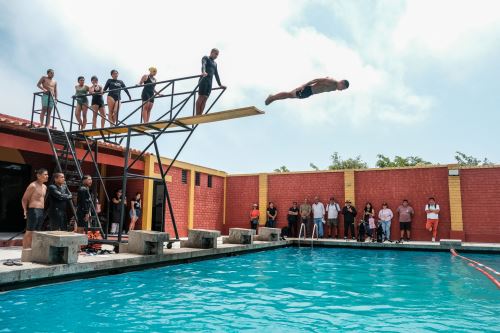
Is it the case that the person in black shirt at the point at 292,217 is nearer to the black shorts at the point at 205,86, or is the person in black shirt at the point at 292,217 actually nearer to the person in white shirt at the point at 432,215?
the person in white shirt at the point at 432,215

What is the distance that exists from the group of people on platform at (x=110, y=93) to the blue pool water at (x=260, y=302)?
3991mm

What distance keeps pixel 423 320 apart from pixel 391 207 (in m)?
11.9

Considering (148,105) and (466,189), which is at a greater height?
(148,105)

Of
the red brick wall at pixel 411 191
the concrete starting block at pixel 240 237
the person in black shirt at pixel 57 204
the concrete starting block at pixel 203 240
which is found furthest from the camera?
the red brick wall at pixel 411 191

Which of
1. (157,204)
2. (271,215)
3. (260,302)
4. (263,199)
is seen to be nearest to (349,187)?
(271,215)

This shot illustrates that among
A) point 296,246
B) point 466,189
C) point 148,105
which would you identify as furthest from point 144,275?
point 466,189

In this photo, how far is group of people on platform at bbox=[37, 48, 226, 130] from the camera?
8.87 metres

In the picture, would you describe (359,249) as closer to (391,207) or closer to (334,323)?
(391,207)

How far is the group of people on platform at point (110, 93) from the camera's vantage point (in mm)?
8867

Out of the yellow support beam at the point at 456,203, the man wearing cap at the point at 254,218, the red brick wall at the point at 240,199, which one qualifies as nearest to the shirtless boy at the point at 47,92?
the man wearing cap at the point at 254,218

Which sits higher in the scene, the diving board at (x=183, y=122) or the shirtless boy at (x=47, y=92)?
the shirtless boy at (x=47, y=92)

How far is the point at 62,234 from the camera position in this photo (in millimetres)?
6480

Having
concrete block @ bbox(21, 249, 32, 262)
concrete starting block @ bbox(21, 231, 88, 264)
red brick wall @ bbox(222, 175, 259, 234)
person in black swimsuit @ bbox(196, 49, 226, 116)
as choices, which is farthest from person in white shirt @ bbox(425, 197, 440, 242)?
concrete block @ bbox(21, 249, 32, 262)

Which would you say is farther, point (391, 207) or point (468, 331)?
point (391, 207)
